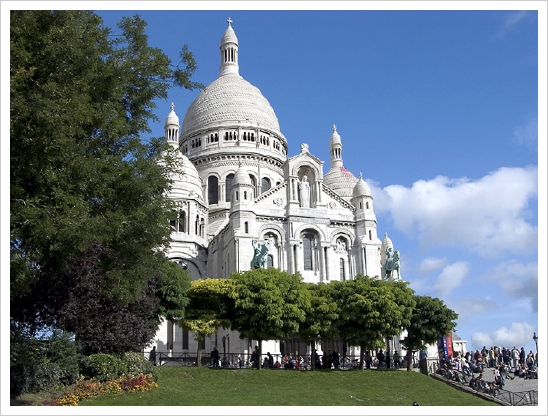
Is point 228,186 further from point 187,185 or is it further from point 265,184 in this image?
point 187,185

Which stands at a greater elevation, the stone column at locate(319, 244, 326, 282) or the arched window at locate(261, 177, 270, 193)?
the arched window at locate(261, 177, 270, 193)

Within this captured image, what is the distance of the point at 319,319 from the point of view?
39469mm

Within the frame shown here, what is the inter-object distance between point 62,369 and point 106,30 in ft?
41.6

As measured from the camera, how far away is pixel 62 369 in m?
25.0

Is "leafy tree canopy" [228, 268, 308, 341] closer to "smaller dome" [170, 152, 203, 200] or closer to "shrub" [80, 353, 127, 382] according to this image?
"shrub" [80, 353, 127, 382]

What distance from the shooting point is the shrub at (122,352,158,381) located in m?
28.0

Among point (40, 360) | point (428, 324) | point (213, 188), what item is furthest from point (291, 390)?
point (213, 188)

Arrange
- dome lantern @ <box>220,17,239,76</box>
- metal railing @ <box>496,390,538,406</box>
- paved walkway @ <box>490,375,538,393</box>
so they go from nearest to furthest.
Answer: metal railing @ <box>496,390,538,406</box> < paved walkway @ <box>490,375,538,393</box> < dome lantern @ <box>220,17,239,76</box>

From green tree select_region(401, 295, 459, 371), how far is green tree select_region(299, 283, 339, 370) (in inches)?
202

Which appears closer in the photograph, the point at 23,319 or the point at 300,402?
the point at 23,319

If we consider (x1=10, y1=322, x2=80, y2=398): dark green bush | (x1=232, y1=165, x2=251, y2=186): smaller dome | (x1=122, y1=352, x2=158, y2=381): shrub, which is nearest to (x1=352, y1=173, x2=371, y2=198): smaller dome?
(x1=232, y1=165, x2=251, y2=186): smaller dome

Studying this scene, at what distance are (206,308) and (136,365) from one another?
12376mm

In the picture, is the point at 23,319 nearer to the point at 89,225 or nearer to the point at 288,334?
the point at 89,225

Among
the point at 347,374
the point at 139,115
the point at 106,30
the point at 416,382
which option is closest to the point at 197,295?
the point at 347,374
